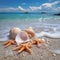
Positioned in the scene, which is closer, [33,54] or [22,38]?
[33,54]

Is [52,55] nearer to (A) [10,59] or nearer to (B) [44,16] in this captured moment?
(A) [10,59]

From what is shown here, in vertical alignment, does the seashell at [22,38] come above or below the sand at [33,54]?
above

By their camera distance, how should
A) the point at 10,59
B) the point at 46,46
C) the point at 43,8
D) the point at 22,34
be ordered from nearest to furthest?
the point at 10,59 → the point at 46,46 → the point at 22,34 → the point at 43,8

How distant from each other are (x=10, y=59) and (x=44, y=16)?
2.26m

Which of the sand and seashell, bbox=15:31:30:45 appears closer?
the sand

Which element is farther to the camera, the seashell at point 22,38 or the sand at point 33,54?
the seashell at point 22,38

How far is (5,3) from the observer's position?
296 centimetres

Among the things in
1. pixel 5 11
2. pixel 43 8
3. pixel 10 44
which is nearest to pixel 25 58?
pixel 10 44

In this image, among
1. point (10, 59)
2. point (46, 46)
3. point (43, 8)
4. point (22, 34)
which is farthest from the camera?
point (43, 8)

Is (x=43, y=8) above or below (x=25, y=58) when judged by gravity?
above

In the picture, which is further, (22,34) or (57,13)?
(57,13)

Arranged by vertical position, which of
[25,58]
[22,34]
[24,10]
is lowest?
[25,58]

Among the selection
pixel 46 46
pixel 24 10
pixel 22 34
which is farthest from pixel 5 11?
pixel 46 46

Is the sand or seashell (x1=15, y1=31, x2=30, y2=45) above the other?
seashell (x1=15, y1=31, x2=30, y2=45)
